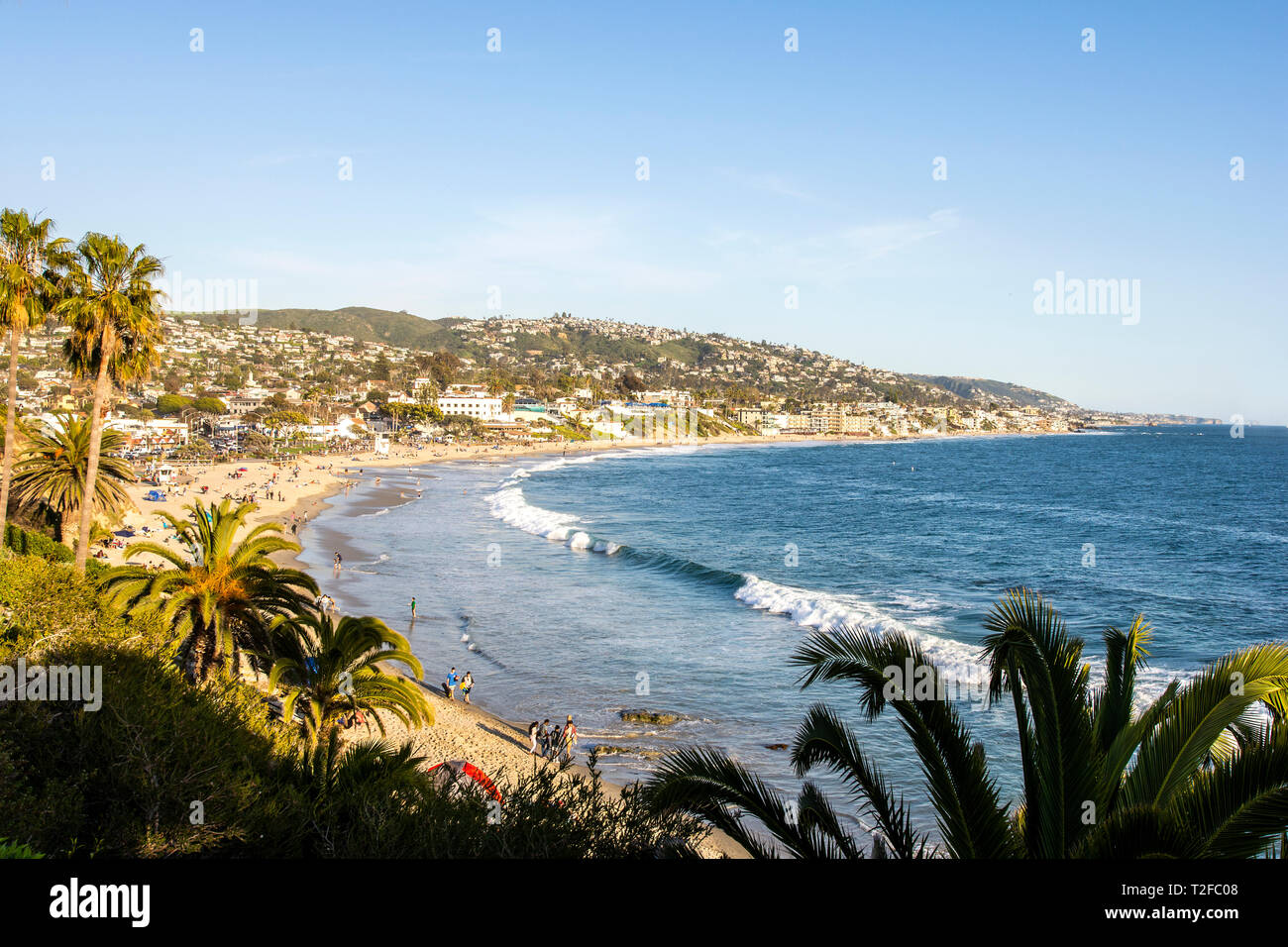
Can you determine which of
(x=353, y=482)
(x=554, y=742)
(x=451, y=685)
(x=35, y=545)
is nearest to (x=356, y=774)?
(x=554, y=742)

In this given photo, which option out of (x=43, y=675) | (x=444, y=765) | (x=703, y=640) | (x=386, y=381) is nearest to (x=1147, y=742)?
(x=43, y=675)

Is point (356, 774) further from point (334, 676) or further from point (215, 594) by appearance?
point (215, 594)

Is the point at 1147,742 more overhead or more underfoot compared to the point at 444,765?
more overhead

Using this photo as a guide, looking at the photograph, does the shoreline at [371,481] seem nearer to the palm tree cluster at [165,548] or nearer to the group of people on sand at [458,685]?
the group of people on sand at [458,685]

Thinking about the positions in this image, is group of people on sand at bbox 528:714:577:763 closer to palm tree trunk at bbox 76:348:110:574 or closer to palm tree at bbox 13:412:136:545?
palm tree trunk at bbox 76:348:110:574

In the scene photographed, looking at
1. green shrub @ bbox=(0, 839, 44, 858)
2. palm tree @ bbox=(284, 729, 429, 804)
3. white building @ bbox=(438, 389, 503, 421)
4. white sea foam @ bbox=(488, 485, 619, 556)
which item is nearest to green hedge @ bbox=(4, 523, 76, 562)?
palm tree @ bbox=(284, 729, 429, 804)
